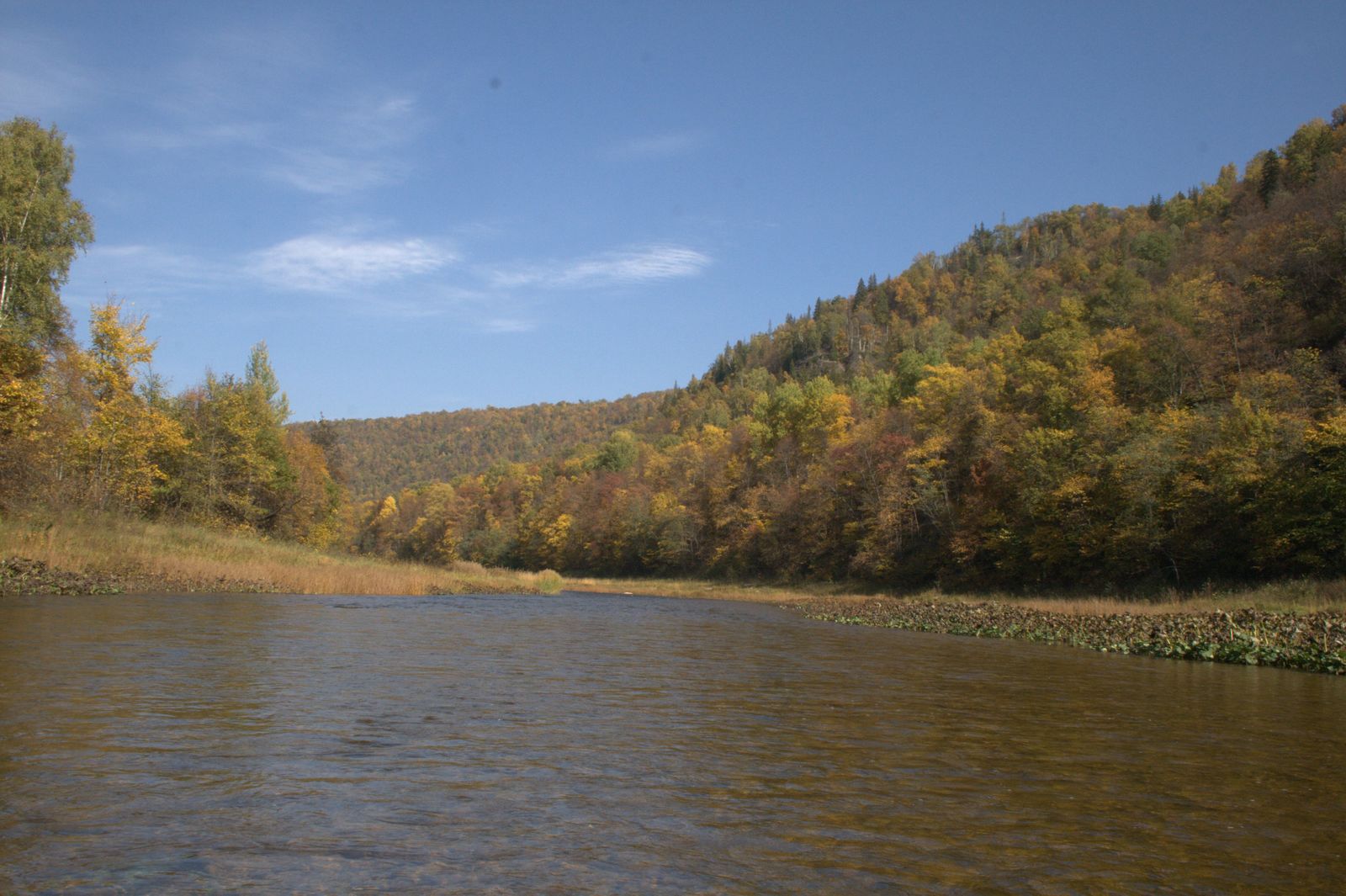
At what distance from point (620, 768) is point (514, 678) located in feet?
24.8

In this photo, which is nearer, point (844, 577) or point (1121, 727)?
point (1121, 727)

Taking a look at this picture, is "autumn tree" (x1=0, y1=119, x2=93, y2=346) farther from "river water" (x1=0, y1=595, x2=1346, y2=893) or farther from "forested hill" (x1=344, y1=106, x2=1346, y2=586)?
"forested hill" (x1=344, y1=106, x2=1346, y2=586)

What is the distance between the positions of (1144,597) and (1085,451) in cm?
1113

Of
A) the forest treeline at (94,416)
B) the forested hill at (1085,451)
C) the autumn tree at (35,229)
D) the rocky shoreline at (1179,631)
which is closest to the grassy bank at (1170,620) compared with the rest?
the rocky shoreline at (1179,631)

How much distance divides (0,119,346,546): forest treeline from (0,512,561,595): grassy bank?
8.44 feet

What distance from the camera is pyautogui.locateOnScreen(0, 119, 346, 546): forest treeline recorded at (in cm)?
3431

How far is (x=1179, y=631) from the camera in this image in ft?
96.4

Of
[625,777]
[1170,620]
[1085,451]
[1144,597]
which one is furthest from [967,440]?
[625,777]

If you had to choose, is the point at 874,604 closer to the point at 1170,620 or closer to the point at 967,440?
the point at 967,440

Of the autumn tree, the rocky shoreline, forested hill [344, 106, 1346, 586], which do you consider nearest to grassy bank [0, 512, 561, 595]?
the autumn tree

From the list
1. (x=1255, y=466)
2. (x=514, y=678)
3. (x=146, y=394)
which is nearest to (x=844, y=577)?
(x=1255, y=466)

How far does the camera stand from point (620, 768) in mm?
10078

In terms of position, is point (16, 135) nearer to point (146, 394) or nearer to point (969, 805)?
point (146, 394)

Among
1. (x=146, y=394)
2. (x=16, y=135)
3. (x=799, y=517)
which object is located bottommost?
(x=799, y=517)
